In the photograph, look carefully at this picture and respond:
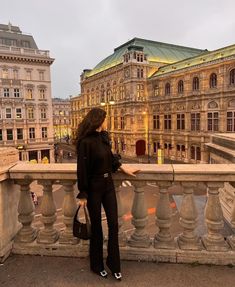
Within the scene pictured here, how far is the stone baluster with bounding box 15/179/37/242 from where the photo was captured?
359cm

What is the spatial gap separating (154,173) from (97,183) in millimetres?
831

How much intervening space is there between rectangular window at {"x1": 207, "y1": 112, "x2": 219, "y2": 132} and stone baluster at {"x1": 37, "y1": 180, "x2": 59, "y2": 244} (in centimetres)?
3507

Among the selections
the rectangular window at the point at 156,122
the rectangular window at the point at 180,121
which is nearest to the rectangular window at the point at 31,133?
the rectangular window at the point at 156,122

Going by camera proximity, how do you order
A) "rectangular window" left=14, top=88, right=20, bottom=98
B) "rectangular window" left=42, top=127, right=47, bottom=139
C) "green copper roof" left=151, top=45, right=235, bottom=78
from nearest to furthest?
"green copper roof" left=151, top=45, right=235, bottom=78
"rectangular window" left=14, top=88, right=20, bottom=98
"rectangular window" left=42, top=127, right=47, bottom=139

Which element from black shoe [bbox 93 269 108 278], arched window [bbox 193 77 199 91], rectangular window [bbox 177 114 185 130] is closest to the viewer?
black shoe [bbox 93 269 108 278]

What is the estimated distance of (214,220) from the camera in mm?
3207

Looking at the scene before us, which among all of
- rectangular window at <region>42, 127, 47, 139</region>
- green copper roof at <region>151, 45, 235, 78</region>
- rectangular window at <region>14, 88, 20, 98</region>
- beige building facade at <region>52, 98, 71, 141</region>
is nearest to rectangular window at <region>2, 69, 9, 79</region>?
rectangular window at <region>14, 88, 20, 98</region>

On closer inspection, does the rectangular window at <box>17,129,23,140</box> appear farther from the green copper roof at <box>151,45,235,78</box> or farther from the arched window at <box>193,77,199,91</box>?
the arched window at <box>193,77,199,91</box>

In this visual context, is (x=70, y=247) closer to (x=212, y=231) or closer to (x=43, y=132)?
(x=212, y=231)

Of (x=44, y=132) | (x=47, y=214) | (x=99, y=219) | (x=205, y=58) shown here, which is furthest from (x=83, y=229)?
(x=205, y=58)

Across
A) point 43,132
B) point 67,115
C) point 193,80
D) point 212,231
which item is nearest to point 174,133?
point 193,80

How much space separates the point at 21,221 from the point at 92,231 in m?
1.25

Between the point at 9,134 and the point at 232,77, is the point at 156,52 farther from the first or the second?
the point at 9,134

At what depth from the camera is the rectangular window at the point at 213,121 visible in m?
34.8
